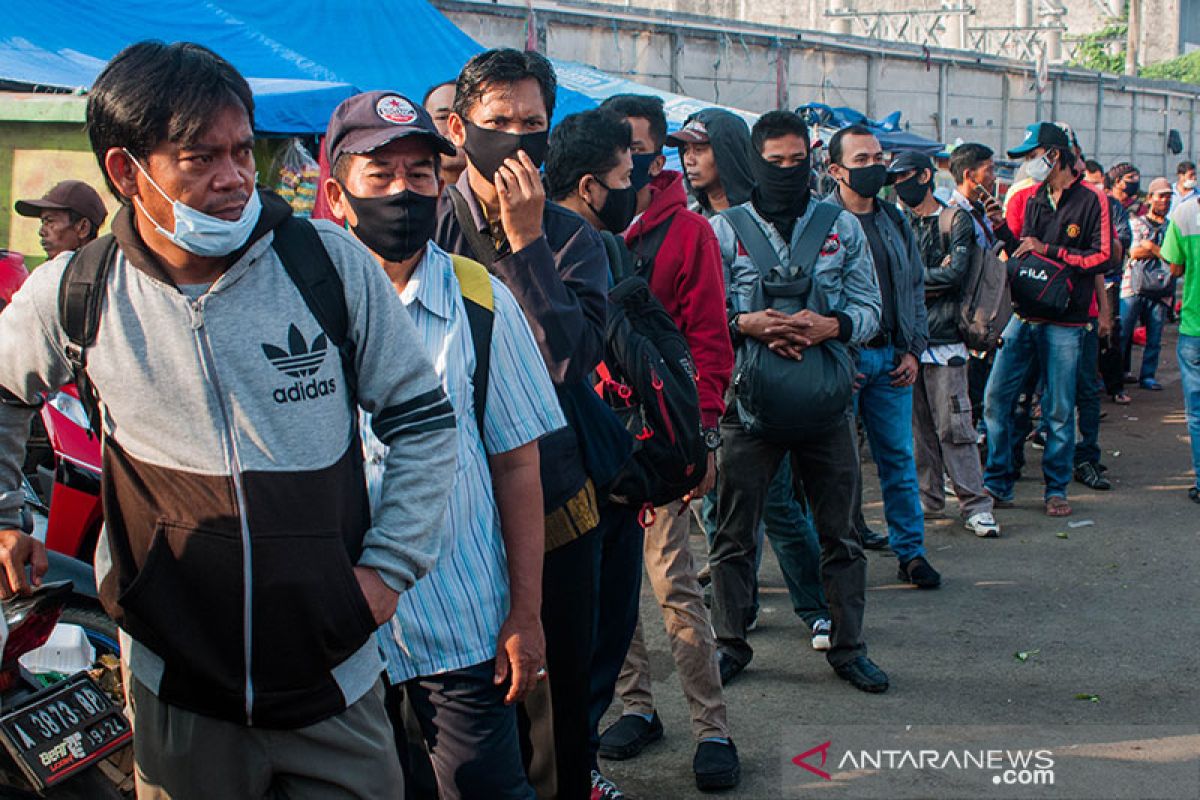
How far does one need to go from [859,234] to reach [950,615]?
2.03 metres

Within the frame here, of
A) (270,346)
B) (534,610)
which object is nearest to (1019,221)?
(534,610)

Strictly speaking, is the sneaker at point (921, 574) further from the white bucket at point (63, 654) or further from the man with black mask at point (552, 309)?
the white bucket at point (63, 654)

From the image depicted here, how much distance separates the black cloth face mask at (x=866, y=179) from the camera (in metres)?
6.39

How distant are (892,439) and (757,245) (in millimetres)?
1760

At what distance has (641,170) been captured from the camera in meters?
4.84

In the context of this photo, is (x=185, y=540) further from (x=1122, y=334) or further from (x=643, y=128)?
(x=1122, y=334)

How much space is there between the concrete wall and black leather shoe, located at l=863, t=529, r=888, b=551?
12600 mm

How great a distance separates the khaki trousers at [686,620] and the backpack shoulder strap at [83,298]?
2.59 metres

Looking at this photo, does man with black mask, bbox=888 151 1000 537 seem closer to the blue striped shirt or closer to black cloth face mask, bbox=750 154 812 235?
black cloth face mask, bbox=750 154 812 235

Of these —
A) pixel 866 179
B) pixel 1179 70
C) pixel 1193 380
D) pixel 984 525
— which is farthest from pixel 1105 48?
pixel 866 179

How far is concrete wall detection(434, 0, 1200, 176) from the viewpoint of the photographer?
66.4ft

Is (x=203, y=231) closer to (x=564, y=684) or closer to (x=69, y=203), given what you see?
(x=564, y=684)

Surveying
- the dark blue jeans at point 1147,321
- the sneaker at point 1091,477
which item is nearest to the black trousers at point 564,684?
the sneaker at point 1091,477

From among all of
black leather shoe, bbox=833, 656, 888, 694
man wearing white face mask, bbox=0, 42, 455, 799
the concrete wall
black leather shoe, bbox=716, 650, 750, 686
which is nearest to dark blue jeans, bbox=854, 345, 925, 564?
black leather shoe, bbox=833, 656, 888, 694
